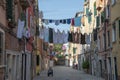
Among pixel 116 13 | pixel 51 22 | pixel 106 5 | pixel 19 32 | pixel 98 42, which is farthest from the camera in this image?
pixel 98 42

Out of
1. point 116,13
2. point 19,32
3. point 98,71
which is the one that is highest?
point 116,13

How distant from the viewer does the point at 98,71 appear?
4631 cm

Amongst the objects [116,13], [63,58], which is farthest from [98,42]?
[63,58]

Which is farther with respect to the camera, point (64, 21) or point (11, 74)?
point (64, 21)

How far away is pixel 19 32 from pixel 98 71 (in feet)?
83.9

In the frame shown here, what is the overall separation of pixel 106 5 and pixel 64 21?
4974 mm

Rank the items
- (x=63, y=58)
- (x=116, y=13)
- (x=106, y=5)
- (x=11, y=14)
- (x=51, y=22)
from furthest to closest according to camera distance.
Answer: (x=63, y=58) < (x=51, y=22) < (x=106, y=5) < (x=116, y=13) < (x=11, y=14)

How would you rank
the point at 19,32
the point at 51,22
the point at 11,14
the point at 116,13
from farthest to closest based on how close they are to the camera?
the point at 51,22 → the point at 116,13 → the point at 19,32 → the point at 11,14

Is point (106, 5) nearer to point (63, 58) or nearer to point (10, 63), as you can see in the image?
point (10, 63)

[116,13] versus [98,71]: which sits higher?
[116,13]

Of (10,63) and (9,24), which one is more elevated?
(9,24)

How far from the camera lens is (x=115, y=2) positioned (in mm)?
31562

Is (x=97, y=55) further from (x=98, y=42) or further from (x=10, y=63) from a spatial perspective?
(x=10, y=63)

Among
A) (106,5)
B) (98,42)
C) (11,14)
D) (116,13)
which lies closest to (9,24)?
(11,14)
